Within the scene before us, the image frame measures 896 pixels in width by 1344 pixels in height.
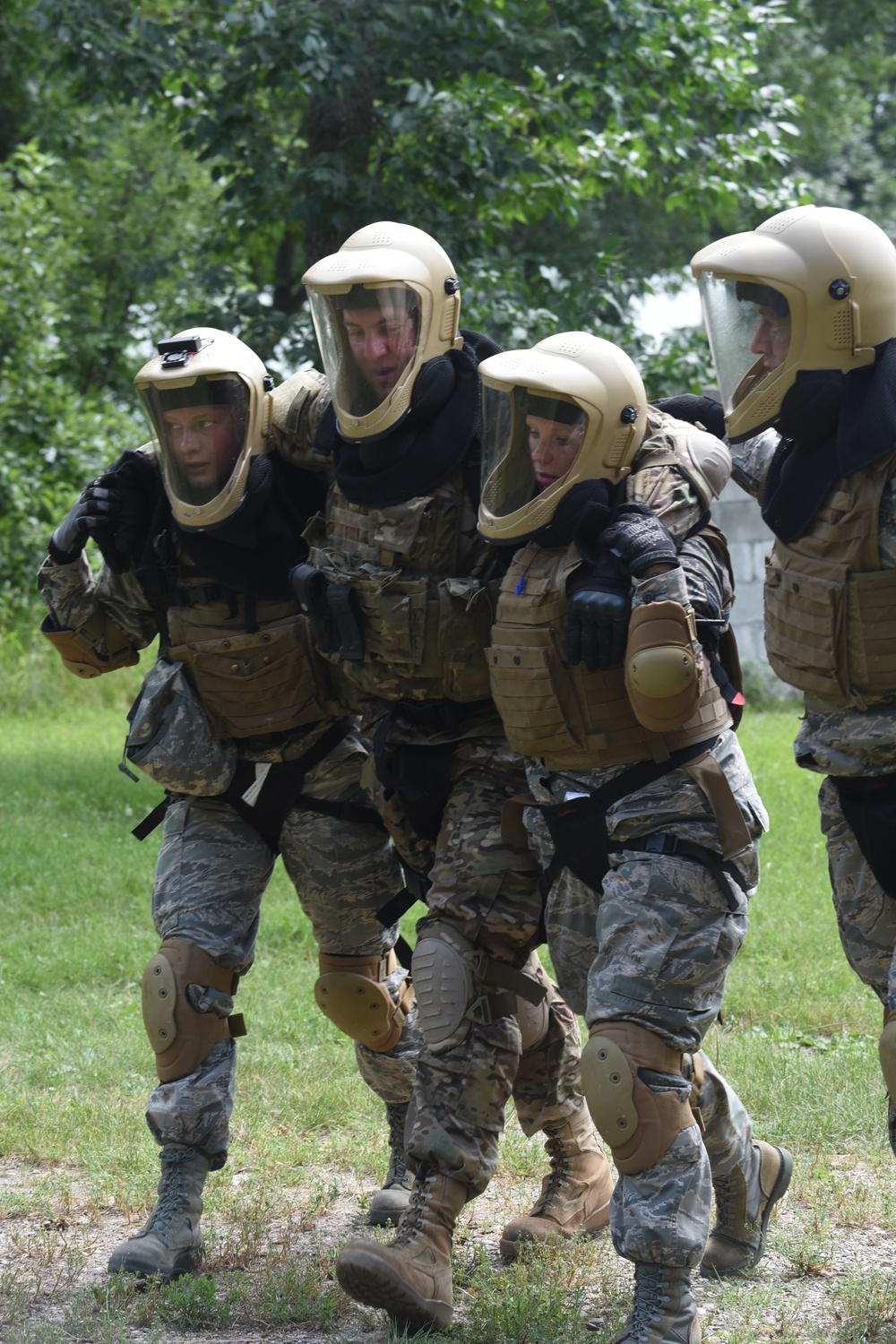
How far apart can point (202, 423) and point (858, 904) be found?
209 centimetres

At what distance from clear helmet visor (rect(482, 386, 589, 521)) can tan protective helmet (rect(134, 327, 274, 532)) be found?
789mm

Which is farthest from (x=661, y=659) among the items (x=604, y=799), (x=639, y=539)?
(x=604, y=799)

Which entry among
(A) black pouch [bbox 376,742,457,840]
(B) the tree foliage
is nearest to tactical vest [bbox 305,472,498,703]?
(A) black pouch [bbox 376,742,457,840]

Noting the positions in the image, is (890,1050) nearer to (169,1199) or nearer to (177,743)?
(169,1199)

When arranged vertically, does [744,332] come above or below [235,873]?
above

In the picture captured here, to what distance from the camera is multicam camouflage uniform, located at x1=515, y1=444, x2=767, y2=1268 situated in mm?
3322

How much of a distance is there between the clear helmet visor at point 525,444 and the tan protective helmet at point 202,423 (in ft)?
2.59

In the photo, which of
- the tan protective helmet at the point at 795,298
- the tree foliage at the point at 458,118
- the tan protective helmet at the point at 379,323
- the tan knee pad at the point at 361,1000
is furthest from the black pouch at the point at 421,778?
the tree foliage at the point at 458,118

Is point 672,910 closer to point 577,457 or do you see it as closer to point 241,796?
point 577,457

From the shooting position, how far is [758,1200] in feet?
13.2

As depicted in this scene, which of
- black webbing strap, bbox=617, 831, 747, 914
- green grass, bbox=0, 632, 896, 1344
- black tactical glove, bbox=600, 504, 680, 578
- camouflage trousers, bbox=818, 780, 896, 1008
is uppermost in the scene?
black tactical glove, bbox=600, 504, 680, 578

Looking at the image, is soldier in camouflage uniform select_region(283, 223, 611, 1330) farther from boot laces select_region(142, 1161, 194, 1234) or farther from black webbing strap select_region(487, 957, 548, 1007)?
boot laces select_region(142, 1161, 194, 1234)

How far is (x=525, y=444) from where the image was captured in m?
3.67

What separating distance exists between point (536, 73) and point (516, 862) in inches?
262
